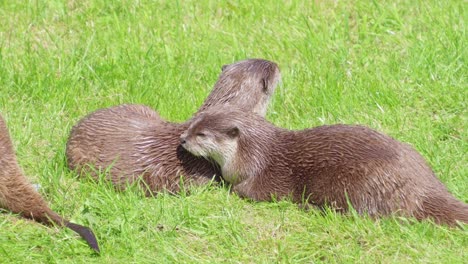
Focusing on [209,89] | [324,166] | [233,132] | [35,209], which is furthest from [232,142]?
[209,89]

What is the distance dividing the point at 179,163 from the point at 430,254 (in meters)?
1.47

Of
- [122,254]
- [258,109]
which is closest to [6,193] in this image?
[122,254]

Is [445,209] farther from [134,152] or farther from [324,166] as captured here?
[134,152]

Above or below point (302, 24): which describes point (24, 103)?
below

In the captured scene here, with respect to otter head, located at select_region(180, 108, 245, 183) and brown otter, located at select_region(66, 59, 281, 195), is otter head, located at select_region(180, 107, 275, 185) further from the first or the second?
brown otter, located at select_region(66, 59, 281, 195)

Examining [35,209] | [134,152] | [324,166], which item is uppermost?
[324,166]

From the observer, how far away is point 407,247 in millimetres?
4184

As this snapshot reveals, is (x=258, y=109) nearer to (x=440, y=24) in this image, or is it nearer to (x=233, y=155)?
(x=233, y=155)

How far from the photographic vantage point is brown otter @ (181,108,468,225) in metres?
4.42

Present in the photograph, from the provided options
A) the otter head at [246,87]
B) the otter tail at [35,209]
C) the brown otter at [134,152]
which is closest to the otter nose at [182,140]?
the brown otter at [134,152]

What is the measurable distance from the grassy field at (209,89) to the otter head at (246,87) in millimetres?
255

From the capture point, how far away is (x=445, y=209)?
14.4ft

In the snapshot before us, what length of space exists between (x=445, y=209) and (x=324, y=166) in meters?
0.60

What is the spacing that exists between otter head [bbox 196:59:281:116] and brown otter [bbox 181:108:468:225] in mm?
403
